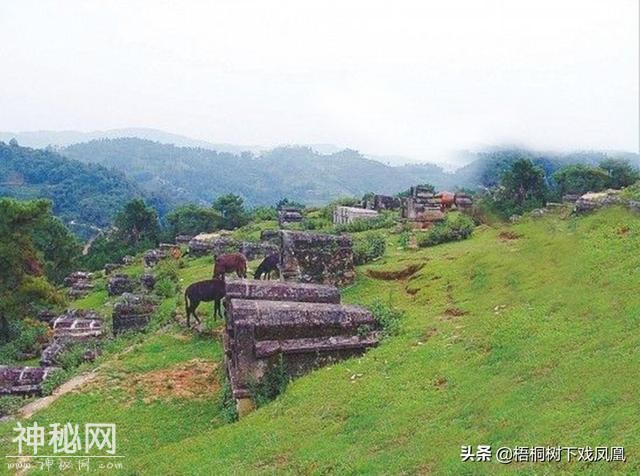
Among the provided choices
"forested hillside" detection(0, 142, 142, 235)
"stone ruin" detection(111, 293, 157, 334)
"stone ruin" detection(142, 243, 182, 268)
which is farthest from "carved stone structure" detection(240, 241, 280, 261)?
"forested hillside" detection(0, 142, 142, 235)

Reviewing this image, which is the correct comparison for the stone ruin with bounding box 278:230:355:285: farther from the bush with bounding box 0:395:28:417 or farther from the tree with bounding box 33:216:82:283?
the tree with bounding box 33:216:82:283

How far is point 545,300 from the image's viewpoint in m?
11.4

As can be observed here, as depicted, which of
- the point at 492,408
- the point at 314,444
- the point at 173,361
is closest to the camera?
the point at 492,408

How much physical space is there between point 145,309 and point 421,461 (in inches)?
536

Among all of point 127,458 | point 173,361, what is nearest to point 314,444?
point 127,458

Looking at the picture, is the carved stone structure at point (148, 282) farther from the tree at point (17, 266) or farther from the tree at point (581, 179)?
the tree at point (581, 179)

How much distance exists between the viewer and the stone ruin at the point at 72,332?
17516mm

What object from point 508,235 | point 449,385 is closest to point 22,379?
point 449,385

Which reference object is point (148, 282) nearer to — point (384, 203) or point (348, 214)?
point (348, 214)

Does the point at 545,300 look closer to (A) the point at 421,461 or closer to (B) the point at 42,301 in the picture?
(A) the point at 421,461

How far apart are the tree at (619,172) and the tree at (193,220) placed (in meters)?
32.4

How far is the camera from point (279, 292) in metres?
14.6

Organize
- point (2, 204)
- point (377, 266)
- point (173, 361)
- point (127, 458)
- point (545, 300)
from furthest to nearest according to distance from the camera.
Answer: point (2, 204) → point (377, 266) → point (173, 361) → point (545, 300) → point (127, 458)

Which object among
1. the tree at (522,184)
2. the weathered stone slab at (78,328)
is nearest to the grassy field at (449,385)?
the weathered stone slab at (78,328)
